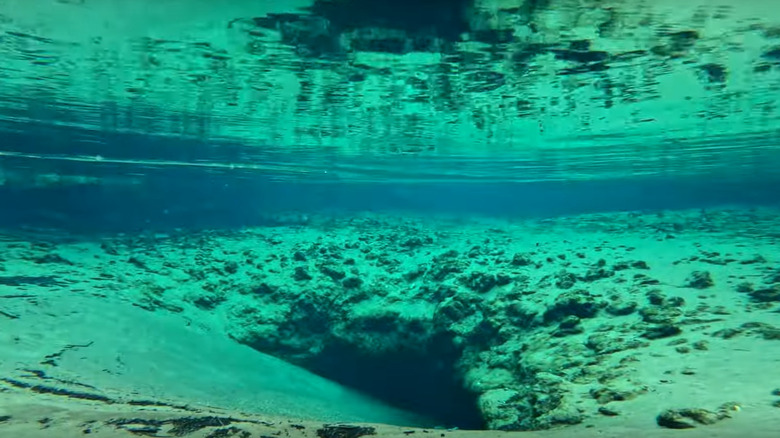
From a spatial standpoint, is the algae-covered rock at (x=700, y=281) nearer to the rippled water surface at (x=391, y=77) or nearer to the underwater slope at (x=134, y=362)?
the rippled water surface at (x=391, y=77)

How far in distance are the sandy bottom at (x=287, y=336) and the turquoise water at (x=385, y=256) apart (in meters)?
0.06

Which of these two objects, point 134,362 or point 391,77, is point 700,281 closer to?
point 391,77

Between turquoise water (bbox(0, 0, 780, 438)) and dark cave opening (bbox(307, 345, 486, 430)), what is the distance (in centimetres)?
6

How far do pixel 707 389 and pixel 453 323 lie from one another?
18.5 feet

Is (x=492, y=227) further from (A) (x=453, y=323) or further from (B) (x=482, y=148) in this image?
(A) (x=453, y=323)

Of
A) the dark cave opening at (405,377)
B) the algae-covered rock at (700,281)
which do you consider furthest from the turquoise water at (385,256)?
the algae-covered rock at (700,281)

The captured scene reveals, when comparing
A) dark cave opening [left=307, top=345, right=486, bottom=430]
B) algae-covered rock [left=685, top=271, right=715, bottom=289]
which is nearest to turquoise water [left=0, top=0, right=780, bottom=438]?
dark cave opening [left=307, top=345, right=486, bottom=430]

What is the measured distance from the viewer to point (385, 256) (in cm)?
1592

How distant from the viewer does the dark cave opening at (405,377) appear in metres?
10.1

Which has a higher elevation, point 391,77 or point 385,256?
point 391,77

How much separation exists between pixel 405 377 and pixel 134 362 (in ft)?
19.4

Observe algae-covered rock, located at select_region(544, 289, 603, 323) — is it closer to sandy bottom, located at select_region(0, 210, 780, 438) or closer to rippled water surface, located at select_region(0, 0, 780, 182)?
sandy bottom, located at select_region(0, 210, 780, 438)

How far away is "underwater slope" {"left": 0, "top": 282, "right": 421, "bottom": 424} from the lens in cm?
666

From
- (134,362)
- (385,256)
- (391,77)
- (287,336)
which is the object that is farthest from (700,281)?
(134,362)
